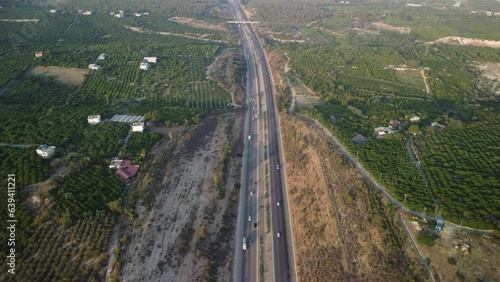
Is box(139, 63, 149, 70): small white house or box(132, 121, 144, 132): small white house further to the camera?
box(139, 63, 149, 70): small white house

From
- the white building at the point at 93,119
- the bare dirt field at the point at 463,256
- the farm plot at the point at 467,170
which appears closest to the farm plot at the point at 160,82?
the white building at the point at 93,119

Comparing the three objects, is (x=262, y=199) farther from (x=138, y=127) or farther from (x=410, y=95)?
(x=410, y=95)

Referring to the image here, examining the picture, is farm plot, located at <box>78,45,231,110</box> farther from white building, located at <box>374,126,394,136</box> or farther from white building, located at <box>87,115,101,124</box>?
white building, located at <box>374,126,394,136</box>

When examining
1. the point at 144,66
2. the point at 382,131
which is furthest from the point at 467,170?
the point at 144,66

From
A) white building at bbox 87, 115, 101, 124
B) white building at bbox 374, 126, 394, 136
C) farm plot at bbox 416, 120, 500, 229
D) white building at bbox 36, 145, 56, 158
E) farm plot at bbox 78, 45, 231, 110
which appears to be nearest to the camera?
farm plot at bbox 416, 120, 500, 229

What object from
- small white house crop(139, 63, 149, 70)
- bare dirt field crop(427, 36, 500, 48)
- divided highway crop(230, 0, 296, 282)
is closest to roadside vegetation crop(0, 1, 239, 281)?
small white house crop(139, 63, 149, 70)
